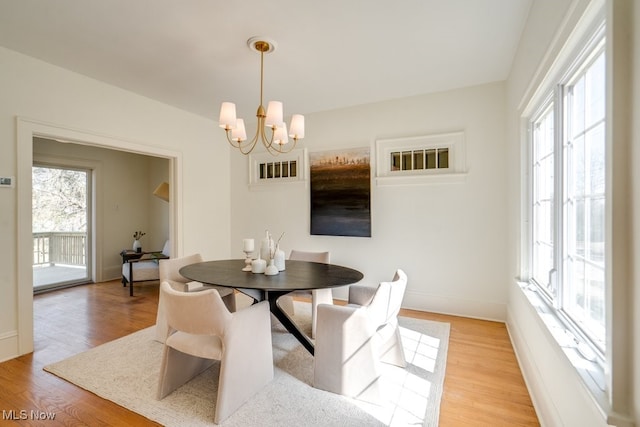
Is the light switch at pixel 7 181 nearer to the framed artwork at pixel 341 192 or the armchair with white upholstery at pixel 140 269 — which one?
the armchair with white upholstery at pixel 140 269

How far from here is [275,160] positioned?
15.1ft

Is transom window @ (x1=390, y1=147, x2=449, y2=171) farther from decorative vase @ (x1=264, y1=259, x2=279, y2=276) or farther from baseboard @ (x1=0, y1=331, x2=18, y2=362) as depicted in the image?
baseboard @ (x1=0, y1=331, x2=18, y2=362)

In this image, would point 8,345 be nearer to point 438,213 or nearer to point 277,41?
point 277,41

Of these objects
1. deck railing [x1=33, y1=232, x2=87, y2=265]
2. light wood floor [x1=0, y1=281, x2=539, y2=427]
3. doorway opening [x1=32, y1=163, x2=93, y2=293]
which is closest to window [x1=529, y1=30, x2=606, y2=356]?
light wood floor [x1=0, y1=281, x2=539, y2=427]

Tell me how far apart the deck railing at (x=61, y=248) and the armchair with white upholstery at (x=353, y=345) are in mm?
5424

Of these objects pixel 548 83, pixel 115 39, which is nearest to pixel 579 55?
pixel 548 83

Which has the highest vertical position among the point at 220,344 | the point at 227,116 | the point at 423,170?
the point at 227,116

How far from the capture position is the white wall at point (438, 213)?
3309mm

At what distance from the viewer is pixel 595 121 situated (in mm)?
1295

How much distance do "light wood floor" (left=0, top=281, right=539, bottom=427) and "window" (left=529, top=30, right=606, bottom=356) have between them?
71 centimetres

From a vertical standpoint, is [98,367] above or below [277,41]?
below

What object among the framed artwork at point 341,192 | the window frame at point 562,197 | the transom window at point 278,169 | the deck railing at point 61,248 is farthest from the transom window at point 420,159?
the deck railing at point 61,248

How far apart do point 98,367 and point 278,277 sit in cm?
156
